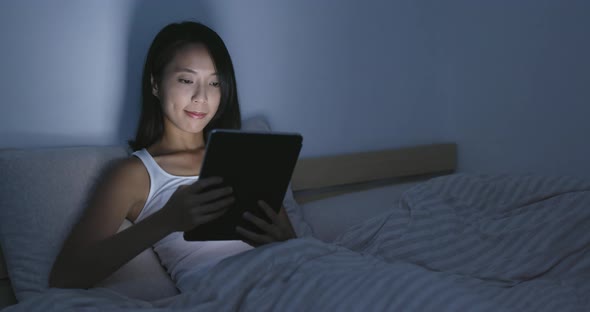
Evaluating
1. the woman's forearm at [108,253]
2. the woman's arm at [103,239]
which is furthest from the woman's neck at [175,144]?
the woman's forearm at [108,253]

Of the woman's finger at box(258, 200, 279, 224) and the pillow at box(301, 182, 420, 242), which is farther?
the pillow at box(301, 182, 420, 242)

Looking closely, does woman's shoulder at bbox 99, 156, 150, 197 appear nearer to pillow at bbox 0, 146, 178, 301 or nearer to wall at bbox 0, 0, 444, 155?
pillow at bbox 0, 146, 178, 301

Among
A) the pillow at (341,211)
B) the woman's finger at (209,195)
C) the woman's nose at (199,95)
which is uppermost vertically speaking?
the woman's nose at (199,95)

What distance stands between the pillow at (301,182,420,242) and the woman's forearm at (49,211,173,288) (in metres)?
0.59

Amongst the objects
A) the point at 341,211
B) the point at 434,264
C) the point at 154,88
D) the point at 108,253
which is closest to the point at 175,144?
the point at 154,88

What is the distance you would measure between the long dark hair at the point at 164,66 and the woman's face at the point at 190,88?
0.02 metres

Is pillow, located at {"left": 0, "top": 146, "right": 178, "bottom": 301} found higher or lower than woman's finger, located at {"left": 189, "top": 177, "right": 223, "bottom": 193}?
lower

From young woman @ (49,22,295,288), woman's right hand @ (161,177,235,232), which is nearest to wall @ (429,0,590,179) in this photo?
young woman @ (49,22,295,288)

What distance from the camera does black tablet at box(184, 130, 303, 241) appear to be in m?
0.90

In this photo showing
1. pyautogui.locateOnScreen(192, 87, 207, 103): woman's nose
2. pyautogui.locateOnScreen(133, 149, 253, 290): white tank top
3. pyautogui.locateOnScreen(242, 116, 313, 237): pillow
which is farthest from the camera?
pyautogui.locateOnScreen(242, 116, 313, 237): pillow

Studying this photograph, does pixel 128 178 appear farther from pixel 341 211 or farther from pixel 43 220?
pixel 341 211

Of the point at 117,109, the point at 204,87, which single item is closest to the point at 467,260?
the point at 204,87

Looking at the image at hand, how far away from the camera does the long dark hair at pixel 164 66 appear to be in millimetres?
1297

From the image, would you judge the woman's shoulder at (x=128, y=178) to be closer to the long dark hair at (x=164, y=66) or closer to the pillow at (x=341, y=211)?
the long dark hair at (x=164, y=66)
